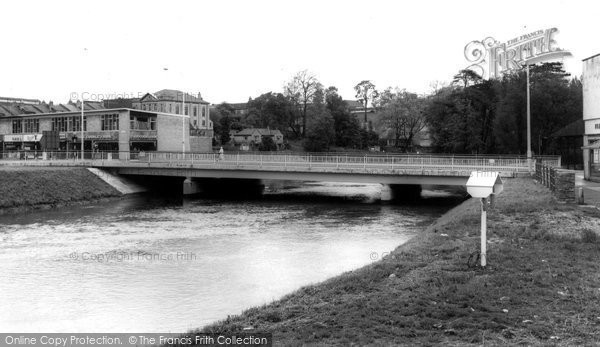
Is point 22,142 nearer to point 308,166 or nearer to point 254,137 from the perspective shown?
point 254,137

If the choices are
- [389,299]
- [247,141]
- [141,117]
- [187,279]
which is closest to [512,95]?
[141,117]

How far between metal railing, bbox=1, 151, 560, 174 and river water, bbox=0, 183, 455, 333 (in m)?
4.23

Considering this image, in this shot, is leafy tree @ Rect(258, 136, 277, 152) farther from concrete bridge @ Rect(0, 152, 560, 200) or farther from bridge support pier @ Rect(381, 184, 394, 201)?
bridge support pier @ Rect(381, 184, 394, 201)

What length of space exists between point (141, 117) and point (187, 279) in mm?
65202

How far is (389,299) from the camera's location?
1200 centimetres

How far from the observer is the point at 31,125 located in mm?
85188

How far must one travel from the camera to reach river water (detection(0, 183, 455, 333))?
15633 millimetres

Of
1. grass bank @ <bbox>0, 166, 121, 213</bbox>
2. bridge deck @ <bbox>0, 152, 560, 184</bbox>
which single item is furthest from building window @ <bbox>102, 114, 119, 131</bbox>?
grass bank @ <bbox>0, 166, 121, 213</bbox>

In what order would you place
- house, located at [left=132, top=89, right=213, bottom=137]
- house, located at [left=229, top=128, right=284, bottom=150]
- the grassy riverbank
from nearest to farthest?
the grassy riverbank < house, located at [left=229, top=128, right=284, bottom=150] < house, located at [left=132, top=89, right=213, bottom=137]

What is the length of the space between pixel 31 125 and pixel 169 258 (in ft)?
233

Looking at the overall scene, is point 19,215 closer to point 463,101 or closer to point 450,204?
point 450,204

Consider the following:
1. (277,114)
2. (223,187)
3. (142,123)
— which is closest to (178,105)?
(277,114)

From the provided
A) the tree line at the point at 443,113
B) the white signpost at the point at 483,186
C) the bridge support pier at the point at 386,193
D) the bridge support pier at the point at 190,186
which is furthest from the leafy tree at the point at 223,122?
the white signpost at the point at 483,186

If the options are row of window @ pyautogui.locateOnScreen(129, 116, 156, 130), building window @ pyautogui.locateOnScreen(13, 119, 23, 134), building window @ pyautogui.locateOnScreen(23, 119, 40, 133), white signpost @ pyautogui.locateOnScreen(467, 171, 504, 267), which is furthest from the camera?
building window @ pyautogui.locateOnScreen(13, 119, 23, 134)
